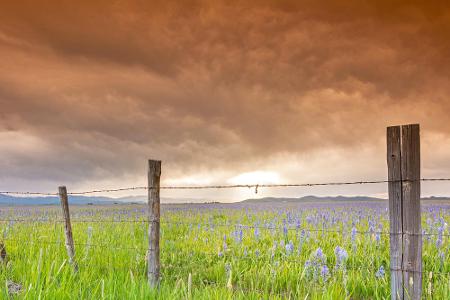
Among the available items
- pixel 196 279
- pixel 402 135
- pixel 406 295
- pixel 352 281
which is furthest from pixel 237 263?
pixel 402 135

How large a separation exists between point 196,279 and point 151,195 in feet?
5.49

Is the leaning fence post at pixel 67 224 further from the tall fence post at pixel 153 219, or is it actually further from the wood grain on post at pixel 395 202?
the wood grain on post at pixel 395 202

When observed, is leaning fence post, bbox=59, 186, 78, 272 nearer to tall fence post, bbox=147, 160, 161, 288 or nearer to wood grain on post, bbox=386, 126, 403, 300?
tall fence post, bbox=147, 160, 161, 288

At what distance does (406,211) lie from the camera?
175 inches

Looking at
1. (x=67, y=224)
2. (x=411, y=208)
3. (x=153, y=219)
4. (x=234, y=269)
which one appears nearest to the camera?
(x=411, y=208)

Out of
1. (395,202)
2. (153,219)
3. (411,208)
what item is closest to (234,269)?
(153,219)

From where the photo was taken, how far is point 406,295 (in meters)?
4.49

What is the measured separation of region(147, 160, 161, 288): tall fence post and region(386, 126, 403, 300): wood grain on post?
10.6 feet

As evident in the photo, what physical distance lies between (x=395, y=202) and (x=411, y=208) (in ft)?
0.55

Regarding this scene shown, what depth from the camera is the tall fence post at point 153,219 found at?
6137 mm

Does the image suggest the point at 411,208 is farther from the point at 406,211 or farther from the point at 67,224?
the point at 67,224

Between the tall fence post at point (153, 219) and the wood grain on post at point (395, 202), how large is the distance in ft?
10.6

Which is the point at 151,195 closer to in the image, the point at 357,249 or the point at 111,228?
the point at 357,249

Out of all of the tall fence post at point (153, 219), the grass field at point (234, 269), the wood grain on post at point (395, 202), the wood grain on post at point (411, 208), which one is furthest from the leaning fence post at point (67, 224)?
the wood grain on post at point (411, 208)
